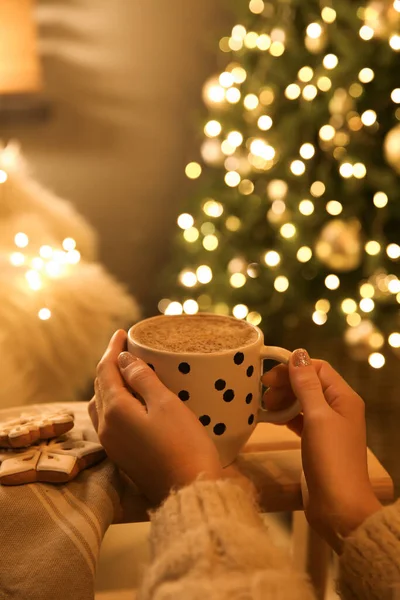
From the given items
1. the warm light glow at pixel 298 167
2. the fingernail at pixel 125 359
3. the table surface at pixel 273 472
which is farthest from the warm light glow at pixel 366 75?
the fingernail at pixel 125 359

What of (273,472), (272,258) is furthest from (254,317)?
(273,472)

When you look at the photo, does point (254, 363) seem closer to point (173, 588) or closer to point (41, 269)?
point (173, 588)

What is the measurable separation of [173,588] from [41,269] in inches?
32.9

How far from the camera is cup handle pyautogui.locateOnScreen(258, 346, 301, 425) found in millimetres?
590

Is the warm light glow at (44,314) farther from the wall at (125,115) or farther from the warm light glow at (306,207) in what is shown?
the wall at (125,115)

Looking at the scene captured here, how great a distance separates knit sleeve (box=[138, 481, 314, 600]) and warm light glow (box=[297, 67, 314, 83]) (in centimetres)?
132

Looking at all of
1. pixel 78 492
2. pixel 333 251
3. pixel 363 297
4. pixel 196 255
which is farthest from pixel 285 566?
pixel 196 255

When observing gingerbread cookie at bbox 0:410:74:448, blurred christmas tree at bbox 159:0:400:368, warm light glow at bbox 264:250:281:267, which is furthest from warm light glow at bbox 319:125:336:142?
gingerbread cookie at bbox 0:410:74:448

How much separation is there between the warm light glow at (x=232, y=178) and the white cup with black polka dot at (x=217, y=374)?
1230 mm

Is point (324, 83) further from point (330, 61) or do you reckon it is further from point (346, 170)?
point (346, 170)

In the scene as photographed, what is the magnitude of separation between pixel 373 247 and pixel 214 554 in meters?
1.21

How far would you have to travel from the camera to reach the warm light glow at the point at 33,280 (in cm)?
112

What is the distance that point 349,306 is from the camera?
1626mm

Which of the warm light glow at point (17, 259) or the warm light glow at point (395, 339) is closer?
the warm light glow at point (17, 259)
